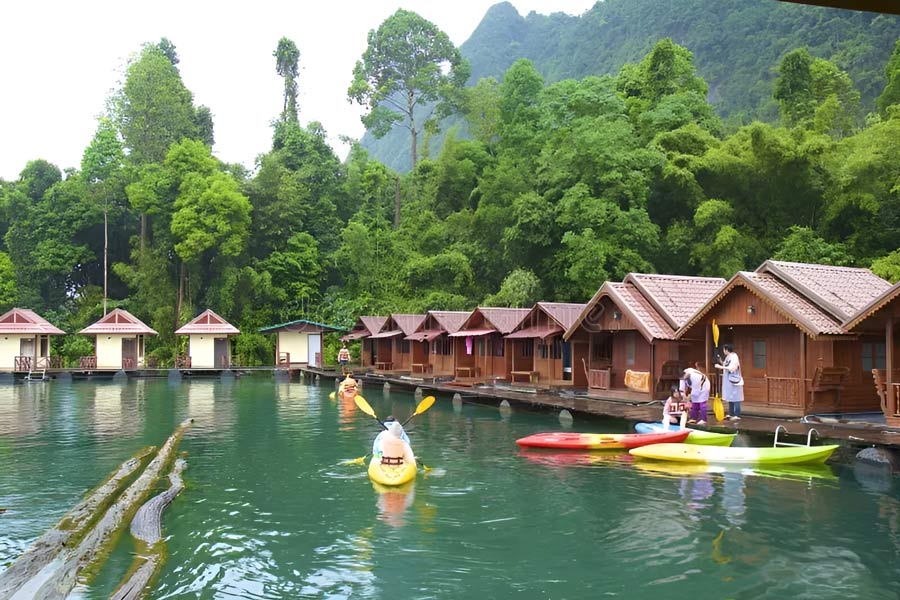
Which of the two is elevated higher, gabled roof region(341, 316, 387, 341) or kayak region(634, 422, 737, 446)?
gabled roof region(341, 316, 387, 341)

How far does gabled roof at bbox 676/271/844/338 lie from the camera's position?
1866 centimetres

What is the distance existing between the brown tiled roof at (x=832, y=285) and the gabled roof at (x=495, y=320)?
1287 cm

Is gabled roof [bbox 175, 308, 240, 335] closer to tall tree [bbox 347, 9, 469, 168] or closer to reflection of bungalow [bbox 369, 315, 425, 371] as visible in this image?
reflection of bungalow [bbox 369, 315, 425, 371]

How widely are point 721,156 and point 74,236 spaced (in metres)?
46.1

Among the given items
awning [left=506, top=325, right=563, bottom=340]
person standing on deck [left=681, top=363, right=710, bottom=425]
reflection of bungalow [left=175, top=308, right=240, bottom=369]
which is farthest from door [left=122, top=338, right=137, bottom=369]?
person standing on deck [left=681, top=363, right=710, bottom=425]

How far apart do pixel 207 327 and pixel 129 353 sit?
5053 millimetres

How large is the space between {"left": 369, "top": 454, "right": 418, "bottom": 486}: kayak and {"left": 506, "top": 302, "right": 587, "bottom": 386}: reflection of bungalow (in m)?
14.1

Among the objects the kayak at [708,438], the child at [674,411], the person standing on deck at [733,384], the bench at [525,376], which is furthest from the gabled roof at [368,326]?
the kayak at [708,438]

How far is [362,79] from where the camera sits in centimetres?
6838

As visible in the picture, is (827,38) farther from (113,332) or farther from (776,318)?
(113,332)

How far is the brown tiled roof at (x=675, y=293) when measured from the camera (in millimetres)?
24234

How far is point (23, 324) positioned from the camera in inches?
1823

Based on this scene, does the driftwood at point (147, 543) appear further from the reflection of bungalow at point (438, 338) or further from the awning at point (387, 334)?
the awning at point (387, 334)

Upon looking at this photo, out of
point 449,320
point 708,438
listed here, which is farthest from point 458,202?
point 708,438
